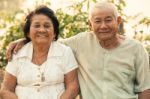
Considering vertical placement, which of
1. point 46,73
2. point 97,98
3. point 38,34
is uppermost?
point 38,34

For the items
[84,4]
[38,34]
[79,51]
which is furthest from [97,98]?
[84,4]

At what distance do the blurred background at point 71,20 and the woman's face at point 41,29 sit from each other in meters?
1.32

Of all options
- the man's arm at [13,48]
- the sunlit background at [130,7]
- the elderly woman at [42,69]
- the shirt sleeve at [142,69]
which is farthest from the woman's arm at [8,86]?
the sunlit background at [130,7]

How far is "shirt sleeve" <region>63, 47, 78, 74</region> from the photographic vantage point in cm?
412

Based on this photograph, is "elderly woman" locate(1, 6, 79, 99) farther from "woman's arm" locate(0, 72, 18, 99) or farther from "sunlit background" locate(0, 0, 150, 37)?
"sunlit background" locate(0, 0, 150, 37)

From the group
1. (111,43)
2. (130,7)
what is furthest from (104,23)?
(130,7)

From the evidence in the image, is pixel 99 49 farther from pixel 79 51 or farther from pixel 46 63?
pixel 46 63

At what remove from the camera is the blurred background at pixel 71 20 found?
5727 millimetres

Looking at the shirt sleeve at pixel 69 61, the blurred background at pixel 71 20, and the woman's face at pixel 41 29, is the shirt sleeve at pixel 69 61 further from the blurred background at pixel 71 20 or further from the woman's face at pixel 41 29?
the blurred background at pixel 71 20

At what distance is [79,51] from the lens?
4293 millimetres

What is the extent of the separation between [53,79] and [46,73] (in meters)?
0.09

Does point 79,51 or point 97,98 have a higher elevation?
point 79,51

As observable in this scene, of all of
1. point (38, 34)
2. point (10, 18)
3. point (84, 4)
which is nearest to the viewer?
point (38, 34)

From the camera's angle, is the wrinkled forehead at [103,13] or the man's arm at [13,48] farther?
the man's arm at [13,48]
